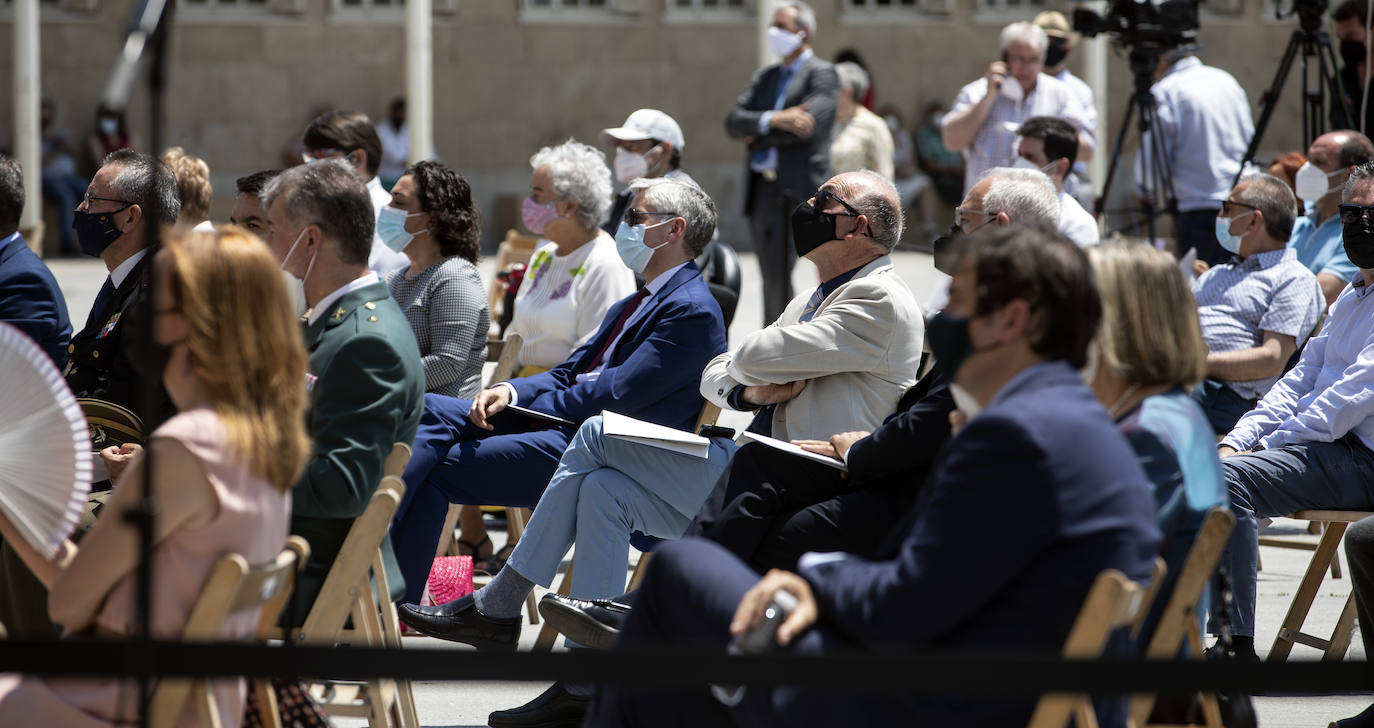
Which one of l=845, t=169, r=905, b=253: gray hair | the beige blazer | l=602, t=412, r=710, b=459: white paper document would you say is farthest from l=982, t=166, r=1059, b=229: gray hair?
l=602, t=412, r=710, b=459: white paper document

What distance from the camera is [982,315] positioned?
8.55 feet

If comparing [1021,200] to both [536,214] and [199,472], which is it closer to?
[536,214]

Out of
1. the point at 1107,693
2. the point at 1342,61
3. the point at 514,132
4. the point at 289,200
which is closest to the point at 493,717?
the point at 289,200

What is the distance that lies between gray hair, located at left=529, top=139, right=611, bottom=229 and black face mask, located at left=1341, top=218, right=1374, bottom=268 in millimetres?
2804

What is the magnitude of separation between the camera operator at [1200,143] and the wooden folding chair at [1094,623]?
241 inches

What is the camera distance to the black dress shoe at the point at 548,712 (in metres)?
4.07

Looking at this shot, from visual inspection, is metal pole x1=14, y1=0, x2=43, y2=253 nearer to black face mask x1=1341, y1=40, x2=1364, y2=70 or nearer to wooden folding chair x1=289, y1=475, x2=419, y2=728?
black face mask x1=1341, y1=40, x2=1364, y2=70

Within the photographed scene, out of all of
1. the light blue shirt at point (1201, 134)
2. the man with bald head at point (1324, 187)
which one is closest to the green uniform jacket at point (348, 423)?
the man with bald head at point (1324, 187)

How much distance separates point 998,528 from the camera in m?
2.41

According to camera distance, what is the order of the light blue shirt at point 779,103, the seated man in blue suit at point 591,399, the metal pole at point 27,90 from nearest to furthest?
1. the seated man in blue suit at point 591,399
2. the light blue shirt at point 779,103
3. the metal pole at point 27,90

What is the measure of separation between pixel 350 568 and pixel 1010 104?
6.19 metres

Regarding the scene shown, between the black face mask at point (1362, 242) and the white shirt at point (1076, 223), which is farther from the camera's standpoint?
the white shirt at point (1076, 223)

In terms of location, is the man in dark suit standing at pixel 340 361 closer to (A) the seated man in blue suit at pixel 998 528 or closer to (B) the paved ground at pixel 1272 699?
(B) the paved ground at pixel 1272 699

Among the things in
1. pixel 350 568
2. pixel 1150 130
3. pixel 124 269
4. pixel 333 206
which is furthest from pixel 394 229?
pixel 1150 130
